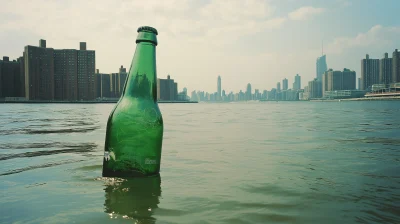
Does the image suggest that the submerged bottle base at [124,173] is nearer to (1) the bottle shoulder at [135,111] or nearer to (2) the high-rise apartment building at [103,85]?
(1) the bottle shoulder at [135,111]

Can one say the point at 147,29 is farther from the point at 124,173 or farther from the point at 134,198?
the point at 134,198

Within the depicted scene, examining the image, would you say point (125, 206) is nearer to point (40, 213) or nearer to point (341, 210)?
point (40, 213)

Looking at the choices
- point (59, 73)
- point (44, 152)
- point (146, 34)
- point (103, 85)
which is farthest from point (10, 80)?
point (146, 34)

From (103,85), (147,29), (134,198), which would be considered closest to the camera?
(134,198)

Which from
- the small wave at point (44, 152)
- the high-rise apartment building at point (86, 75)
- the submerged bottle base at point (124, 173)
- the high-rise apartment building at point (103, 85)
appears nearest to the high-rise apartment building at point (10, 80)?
the high-rise apartment building at point (86, 75)

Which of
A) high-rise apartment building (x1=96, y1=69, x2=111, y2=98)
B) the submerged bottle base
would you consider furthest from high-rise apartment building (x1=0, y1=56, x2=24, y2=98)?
the submerged bottle base

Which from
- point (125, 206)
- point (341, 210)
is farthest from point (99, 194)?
point (341, 210)

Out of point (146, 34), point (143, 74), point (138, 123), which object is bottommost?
point (138, 123)
